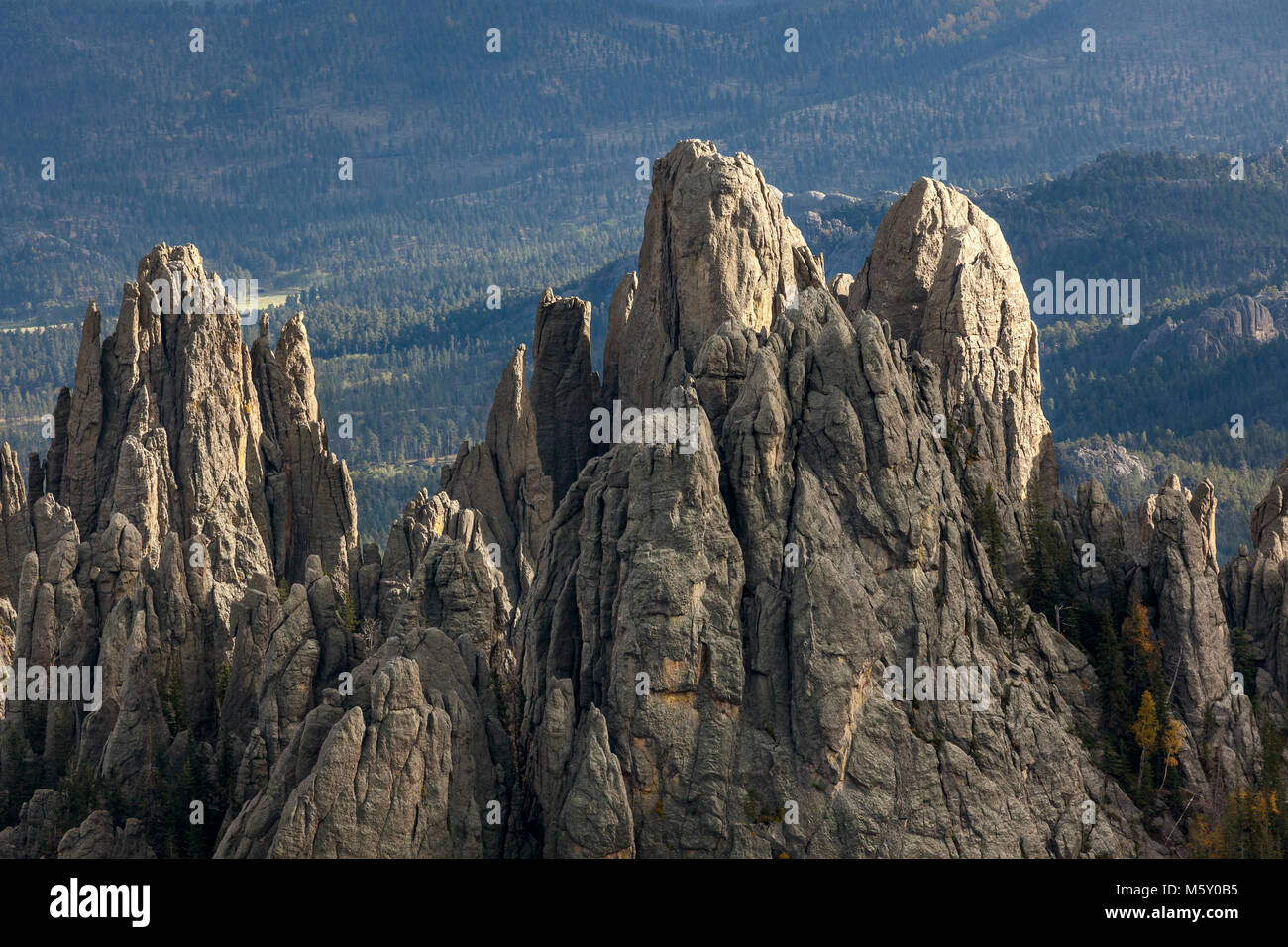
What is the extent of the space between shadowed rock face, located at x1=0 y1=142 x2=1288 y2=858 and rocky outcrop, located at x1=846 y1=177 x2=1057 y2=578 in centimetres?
20

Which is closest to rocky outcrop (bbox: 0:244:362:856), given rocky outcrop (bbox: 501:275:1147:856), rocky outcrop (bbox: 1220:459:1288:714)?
rocky outcrop (bbox: 501:275:1147:856)

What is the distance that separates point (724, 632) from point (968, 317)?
1314 inches

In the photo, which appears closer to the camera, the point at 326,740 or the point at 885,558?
the point at 326,740

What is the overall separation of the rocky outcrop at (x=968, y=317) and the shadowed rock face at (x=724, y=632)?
199mm

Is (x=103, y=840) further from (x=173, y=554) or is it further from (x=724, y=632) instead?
(x=724, y=632)

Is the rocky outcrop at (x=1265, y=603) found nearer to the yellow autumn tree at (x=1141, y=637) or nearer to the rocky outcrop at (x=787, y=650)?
the yellow autumn tree at (x=1141, y=637)

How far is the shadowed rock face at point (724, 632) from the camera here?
67.3m

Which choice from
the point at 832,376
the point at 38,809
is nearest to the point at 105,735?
the point at 38,809

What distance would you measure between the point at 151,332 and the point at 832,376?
57.3 meters

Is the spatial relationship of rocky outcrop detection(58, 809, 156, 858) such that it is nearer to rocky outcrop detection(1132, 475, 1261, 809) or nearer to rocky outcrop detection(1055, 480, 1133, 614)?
rocky outcrop detection(1055, 480, 1133, 614)

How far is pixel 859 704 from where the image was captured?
69250 mm

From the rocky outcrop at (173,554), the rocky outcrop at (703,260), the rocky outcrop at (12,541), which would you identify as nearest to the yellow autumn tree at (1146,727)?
the rocky outcrop at (703,260)

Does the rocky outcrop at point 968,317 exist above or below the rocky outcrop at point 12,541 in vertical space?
→ above
